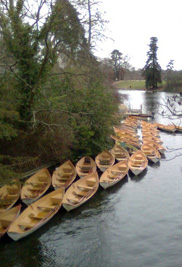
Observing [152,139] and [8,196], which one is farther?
[152,139]

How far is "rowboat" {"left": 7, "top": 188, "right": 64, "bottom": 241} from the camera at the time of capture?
11.2 m

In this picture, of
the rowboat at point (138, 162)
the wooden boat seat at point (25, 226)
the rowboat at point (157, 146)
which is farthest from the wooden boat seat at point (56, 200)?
the rowboat at point (157, 146)

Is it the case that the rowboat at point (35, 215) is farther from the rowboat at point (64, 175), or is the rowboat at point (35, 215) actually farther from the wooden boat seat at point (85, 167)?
the wooden boat seat at point (85, 167)

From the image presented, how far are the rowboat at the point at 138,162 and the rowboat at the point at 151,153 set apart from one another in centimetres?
77

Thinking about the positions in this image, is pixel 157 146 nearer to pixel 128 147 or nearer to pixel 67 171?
pixel 128 147

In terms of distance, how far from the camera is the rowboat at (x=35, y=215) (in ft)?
36.6

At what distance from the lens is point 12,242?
436 inches

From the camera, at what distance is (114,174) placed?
17.5 metres

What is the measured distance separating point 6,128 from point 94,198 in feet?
20.0

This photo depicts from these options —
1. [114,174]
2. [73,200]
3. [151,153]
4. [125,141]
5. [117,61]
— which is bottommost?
[73,200]

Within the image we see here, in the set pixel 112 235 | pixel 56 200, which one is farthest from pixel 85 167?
pixel 112 235

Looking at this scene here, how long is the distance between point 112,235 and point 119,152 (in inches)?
408

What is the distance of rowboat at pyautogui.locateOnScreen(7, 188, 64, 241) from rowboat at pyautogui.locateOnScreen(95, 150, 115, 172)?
4818 mm

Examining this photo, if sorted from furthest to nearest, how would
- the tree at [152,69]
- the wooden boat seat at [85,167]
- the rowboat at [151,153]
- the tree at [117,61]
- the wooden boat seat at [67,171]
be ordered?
the tree at [117,61], the tree at [152,69], the rowboat at [151,153], the wooden boat seat at [85,167], the wooden boat seat at [67,171]
